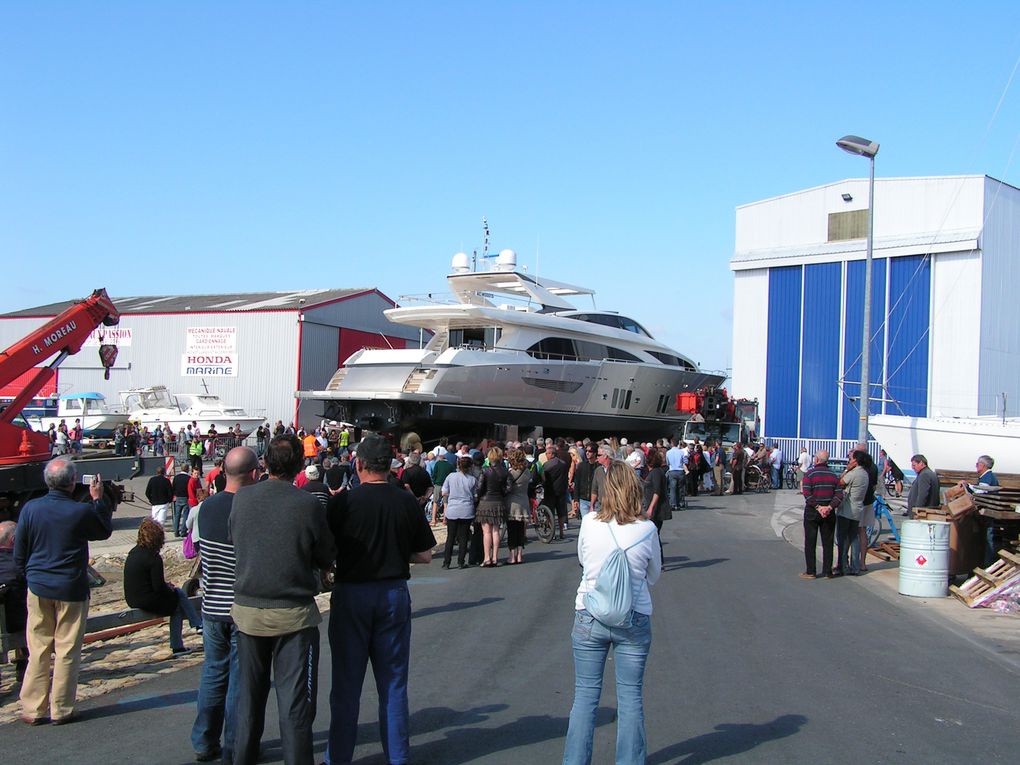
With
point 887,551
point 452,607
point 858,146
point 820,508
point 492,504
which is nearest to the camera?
point 452,607

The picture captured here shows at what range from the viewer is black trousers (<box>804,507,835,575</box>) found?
11.5 metres

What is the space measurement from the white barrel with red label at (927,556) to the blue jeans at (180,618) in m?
7.64

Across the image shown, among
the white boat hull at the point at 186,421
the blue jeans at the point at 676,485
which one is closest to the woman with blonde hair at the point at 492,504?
the blue jeans at the point at 676,485

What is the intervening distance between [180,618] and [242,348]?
36.8 m

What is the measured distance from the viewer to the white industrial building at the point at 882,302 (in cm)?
2928

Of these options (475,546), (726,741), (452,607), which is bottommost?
(452,607)

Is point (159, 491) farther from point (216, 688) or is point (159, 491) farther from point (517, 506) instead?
point (216, 688)

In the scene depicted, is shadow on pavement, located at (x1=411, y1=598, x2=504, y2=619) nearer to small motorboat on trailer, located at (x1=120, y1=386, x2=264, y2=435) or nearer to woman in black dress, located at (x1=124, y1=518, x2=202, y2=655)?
woman in black dress, located at (x1=124, y1=518, x2=202, y2=655)

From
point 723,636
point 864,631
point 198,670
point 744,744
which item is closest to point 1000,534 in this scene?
point 864,631

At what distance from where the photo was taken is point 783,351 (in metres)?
33.0

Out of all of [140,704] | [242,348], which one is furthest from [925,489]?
[242,348]

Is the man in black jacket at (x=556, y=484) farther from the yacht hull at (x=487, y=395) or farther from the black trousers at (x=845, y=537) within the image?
the yacht hull at (x=487, y=395)

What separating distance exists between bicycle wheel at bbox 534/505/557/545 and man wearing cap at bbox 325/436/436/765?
10.2m

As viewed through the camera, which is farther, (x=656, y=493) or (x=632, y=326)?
(x=632, y=326)
